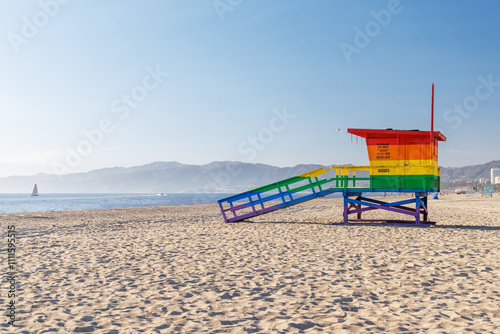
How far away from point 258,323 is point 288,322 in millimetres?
353

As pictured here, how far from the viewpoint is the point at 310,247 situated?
31.5ft

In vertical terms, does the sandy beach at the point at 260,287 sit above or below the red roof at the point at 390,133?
below

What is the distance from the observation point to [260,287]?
596 cm

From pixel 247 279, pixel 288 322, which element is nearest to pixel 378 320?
pixel 288 322

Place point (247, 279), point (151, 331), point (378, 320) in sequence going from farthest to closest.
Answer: point (247, 279) → point (378, 320) → point (151, 331)

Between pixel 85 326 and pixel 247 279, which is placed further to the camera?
pixel 247 279

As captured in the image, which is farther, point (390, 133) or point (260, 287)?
point (390, 133)

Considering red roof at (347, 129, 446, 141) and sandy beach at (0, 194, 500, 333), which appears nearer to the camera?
sandy beach at (0, 194, 500, 333)

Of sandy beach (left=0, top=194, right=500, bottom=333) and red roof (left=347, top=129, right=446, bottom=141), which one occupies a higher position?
red roof (left=347, top=129, right=446, bottom=141)

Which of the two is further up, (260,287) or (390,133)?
(390,133)

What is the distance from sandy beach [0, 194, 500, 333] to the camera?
14.5 feet

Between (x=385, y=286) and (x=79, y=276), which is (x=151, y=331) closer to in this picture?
(x=79, y=276)

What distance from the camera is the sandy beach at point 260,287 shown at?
442 centimetres

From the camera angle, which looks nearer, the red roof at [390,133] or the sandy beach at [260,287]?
the sandy beach at [260,287]
